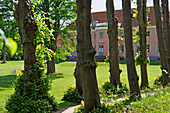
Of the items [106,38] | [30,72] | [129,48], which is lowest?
[30,72]

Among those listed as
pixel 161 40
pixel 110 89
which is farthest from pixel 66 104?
pixel 161 40

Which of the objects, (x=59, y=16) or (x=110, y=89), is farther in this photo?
(x=59, y=16)

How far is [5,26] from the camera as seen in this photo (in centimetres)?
2623

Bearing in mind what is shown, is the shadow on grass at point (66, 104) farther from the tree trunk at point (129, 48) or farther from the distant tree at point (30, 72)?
the tree trunk at point (129, 48)

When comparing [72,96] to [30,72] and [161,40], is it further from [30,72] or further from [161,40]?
[161,40]

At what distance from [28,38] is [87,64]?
109 inches

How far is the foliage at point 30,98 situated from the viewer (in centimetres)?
735

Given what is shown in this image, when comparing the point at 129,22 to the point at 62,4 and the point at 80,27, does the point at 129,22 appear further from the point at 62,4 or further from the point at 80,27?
the point at 62,4

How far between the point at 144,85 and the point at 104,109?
8.28 metres

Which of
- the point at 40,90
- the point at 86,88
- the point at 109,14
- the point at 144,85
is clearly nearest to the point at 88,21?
the point at 86,88

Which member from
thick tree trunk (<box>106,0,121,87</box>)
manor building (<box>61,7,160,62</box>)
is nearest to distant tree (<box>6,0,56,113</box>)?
thick tree trunk (<box>106,0,121,87</box>)

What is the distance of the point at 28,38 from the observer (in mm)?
7910

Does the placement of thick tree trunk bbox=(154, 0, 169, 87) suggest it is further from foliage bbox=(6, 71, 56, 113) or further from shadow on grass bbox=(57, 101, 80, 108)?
foliage bbox=(6, 71, 56, 113)

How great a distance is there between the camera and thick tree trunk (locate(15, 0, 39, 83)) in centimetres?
786
